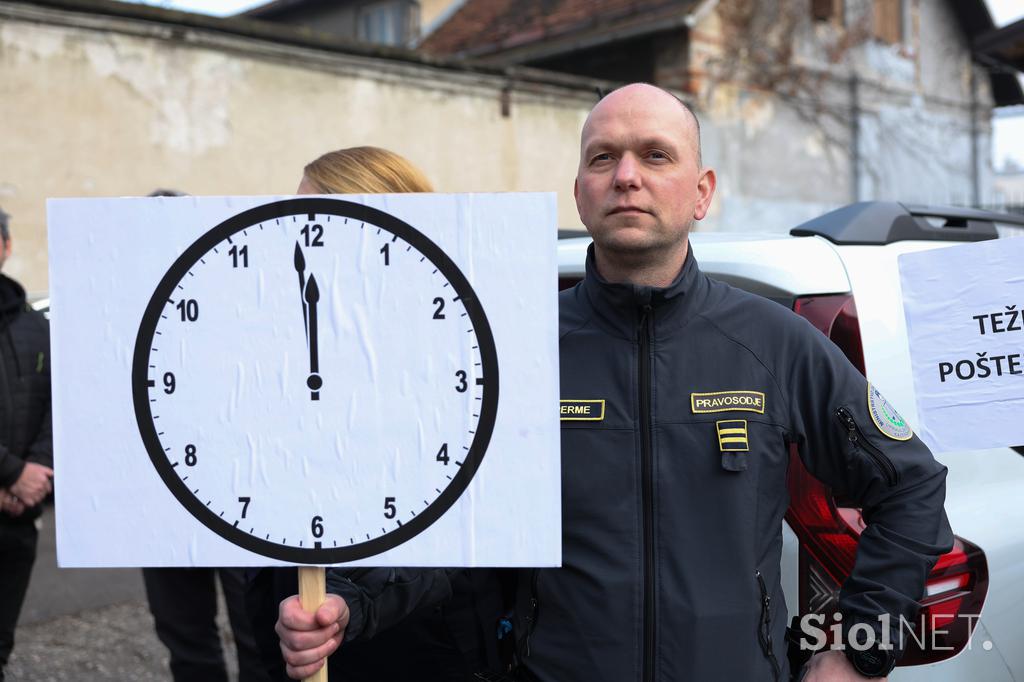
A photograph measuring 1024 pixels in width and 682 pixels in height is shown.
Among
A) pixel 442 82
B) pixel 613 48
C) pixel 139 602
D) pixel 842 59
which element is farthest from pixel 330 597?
pixel 842 59

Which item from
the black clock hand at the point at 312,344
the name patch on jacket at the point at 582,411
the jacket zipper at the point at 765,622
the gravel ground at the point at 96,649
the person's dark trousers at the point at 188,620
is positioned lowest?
the gravel ground at the point at 96,649

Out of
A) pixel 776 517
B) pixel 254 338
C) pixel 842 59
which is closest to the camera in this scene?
pixel 254 338

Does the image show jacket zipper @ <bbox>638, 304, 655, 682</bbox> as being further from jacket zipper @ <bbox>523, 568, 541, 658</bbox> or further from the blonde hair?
the blonde hair

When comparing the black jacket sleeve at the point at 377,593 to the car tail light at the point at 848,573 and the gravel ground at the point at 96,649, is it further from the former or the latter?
the gravel ground at the point at 96,649

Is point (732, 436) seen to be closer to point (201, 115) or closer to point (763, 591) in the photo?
point (763, 591)

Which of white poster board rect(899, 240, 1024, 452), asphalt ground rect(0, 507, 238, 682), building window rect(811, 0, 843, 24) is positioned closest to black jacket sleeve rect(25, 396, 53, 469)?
asphalt ground rect(0, 507, 238, 682)

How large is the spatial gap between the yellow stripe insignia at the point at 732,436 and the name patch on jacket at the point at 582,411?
0.20 metres

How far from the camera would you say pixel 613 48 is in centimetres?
1249

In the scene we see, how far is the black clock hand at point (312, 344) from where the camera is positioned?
1.52m

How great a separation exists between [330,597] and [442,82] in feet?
26.7

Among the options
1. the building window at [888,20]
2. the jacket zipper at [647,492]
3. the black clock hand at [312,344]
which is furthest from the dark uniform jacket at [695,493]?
the building window at [888,20]

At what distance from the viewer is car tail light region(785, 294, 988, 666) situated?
6.42ft

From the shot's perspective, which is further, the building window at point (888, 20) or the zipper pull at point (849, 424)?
the building window at point (888, 20)

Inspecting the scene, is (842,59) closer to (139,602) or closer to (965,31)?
(965,31)
